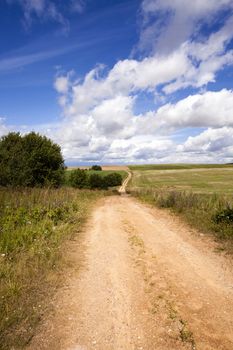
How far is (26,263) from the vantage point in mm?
7867

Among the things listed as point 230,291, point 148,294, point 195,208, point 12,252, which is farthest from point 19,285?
point 195,208

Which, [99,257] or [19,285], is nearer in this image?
[19,285]

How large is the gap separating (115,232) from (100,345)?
8176 millimetres

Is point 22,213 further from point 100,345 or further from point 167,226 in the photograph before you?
point 100,345

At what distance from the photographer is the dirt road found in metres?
4.77

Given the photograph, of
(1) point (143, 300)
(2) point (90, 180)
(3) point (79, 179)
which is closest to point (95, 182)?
(2) point (90, 180)

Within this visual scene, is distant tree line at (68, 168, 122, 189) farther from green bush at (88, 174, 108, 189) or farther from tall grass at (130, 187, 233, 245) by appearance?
tall grass at (130, 187, 233, 245)

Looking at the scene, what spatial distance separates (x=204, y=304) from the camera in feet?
19.7

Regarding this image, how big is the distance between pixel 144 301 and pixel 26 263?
343cm

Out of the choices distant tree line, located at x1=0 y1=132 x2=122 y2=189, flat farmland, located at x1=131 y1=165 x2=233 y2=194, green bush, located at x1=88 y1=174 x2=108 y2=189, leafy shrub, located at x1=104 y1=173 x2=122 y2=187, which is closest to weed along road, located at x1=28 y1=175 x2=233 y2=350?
distant tree line, located at x1=0 y1=132 x2=122 y2=189

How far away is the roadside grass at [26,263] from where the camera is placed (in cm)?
512

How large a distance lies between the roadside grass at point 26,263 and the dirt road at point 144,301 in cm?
32

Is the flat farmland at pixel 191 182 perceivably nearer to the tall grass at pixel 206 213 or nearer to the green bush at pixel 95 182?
the green bush at pixel 95 182

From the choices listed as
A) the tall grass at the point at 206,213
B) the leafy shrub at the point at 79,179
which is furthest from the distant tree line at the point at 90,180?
the tall grass at the point at 206,213
